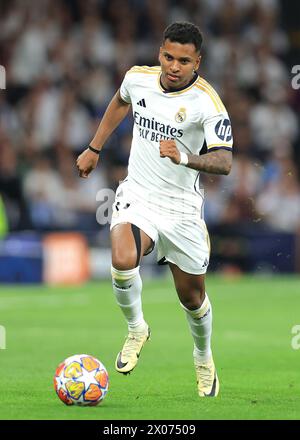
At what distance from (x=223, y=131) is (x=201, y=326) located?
4.79 feet

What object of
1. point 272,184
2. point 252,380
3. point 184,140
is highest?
point 184,140

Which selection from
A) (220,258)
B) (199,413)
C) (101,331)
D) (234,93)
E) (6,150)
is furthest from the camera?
(234,93)

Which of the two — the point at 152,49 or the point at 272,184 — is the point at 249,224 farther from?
the point at 152,49

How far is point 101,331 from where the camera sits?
44.5 ft

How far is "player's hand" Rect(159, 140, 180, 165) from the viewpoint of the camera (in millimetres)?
7734

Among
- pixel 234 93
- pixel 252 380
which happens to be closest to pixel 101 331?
pixel 252 380

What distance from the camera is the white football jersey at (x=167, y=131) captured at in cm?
838

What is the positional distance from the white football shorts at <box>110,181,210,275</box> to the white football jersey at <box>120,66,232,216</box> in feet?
0.20

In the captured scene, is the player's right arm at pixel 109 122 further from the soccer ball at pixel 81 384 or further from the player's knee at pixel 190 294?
the soccer ball at pixel 81 384

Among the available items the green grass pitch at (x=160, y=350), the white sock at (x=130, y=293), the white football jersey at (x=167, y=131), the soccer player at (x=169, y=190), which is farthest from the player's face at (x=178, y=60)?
the green grass pitch at (x=160, y=350)

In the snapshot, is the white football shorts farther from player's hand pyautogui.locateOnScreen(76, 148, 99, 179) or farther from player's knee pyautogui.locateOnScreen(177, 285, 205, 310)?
player's hand pyautogui.locateOnScreen(76, 148, 99, 179)

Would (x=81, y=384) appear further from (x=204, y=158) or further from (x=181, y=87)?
(x=181, y=87)

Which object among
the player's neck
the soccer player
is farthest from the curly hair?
the player's neck
